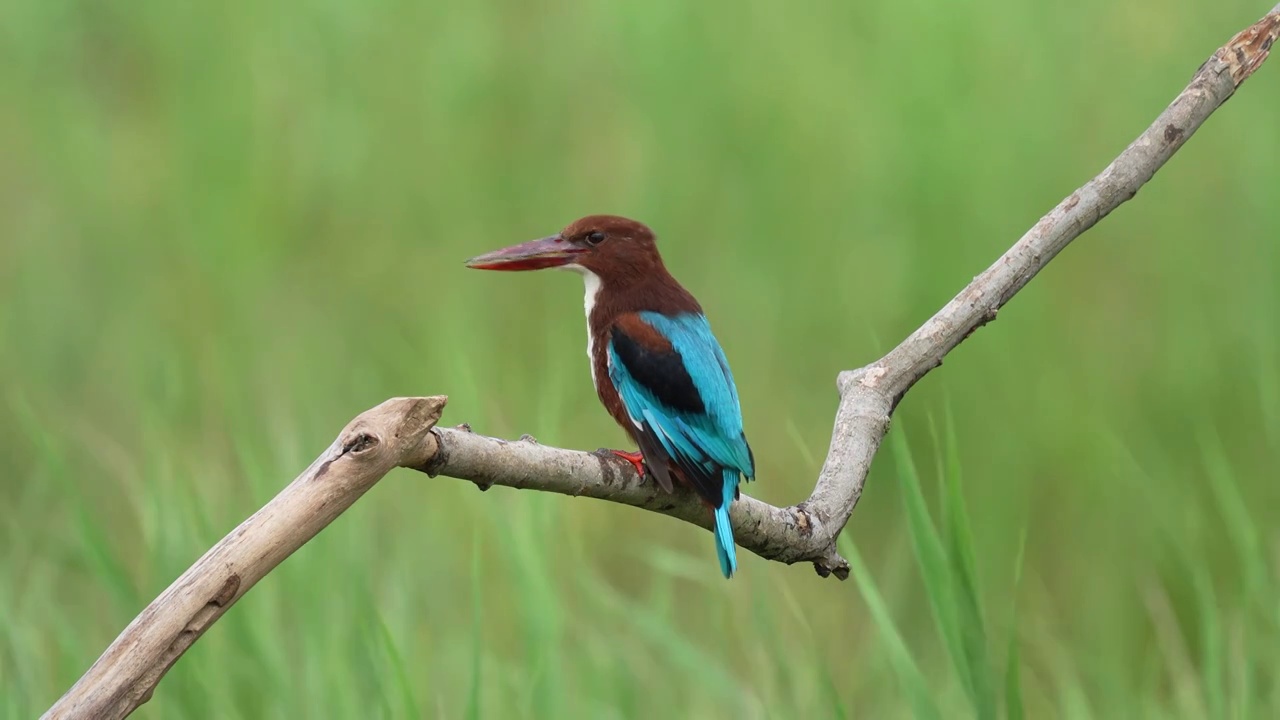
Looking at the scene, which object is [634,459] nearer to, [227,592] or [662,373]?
[662,373]

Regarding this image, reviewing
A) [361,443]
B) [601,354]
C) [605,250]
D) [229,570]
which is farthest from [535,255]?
[229,570]

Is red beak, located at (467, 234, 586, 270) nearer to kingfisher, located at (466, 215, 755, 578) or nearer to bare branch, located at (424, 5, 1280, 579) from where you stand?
kingfisher, located at (466, 215, 755, 578)

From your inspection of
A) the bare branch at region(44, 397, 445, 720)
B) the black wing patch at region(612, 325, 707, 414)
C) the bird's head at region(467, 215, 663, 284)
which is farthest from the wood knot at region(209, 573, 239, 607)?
the bird's head at region(467, 215, 663, 284)

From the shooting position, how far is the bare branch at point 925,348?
6.78ft

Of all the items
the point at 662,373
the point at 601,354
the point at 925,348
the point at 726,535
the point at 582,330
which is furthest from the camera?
the point at 582,330

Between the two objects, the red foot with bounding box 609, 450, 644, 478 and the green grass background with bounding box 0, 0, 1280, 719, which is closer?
the red foot with bounding box 609, 450, 644, 478

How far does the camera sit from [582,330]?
4.43 meters

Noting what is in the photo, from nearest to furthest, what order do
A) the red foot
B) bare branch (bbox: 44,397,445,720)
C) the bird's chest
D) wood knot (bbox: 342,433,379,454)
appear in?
bare branch (bbox: 44,397,445,720) < wood knot (bbox: 342,433,379,454) < the red foot < the bird's chest

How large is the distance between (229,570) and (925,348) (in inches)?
46.8

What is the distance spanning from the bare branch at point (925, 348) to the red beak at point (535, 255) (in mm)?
572

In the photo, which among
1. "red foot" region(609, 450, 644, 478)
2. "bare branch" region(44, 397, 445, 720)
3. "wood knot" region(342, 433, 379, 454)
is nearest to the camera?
"bare branch" region(44, 397, 445, 720)

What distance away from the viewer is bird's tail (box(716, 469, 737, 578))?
Result: 2090 millimetres

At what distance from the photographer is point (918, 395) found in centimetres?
420

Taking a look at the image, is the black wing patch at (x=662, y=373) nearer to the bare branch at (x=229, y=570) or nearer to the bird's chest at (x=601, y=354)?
the bird's chest at (x=601, y=354)
